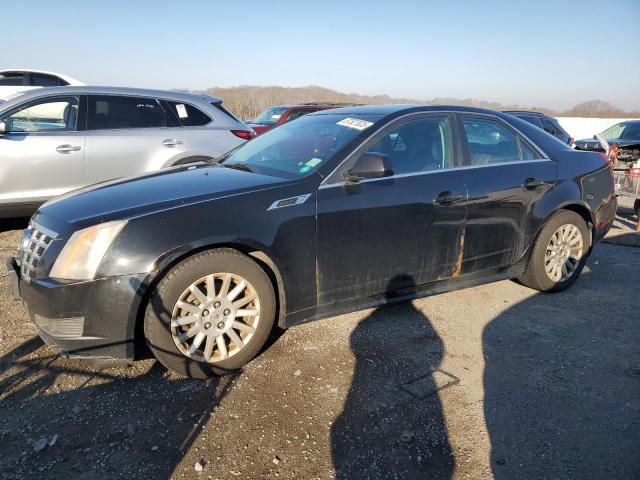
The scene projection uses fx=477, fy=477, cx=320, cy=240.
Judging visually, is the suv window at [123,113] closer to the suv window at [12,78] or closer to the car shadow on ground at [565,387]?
the car shadow on ground at [565,387]

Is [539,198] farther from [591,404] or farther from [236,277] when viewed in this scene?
[236,277]

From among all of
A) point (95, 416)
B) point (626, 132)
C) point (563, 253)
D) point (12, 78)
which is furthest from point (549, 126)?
point (12, 78)

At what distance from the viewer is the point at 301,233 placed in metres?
3.04

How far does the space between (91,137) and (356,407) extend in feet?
15.6

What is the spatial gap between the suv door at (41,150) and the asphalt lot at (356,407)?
216 centimetres

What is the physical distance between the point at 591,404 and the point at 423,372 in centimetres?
96

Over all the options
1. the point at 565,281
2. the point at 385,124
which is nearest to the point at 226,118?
the point at 385,124

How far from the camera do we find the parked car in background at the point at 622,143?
11.5 m

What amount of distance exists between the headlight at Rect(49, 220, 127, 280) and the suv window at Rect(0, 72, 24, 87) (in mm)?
11857

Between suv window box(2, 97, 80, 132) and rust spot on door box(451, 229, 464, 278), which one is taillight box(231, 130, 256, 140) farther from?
rust spot on door box(451, 229, 464, 278)

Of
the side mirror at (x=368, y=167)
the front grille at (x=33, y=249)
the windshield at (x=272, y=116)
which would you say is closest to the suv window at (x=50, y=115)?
the front grille at (x=33, y=249)

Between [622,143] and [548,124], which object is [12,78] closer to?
[548,124]

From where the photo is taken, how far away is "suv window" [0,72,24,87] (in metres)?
11.9

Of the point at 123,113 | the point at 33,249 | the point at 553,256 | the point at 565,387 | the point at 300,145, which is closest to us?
the point at 33,249
